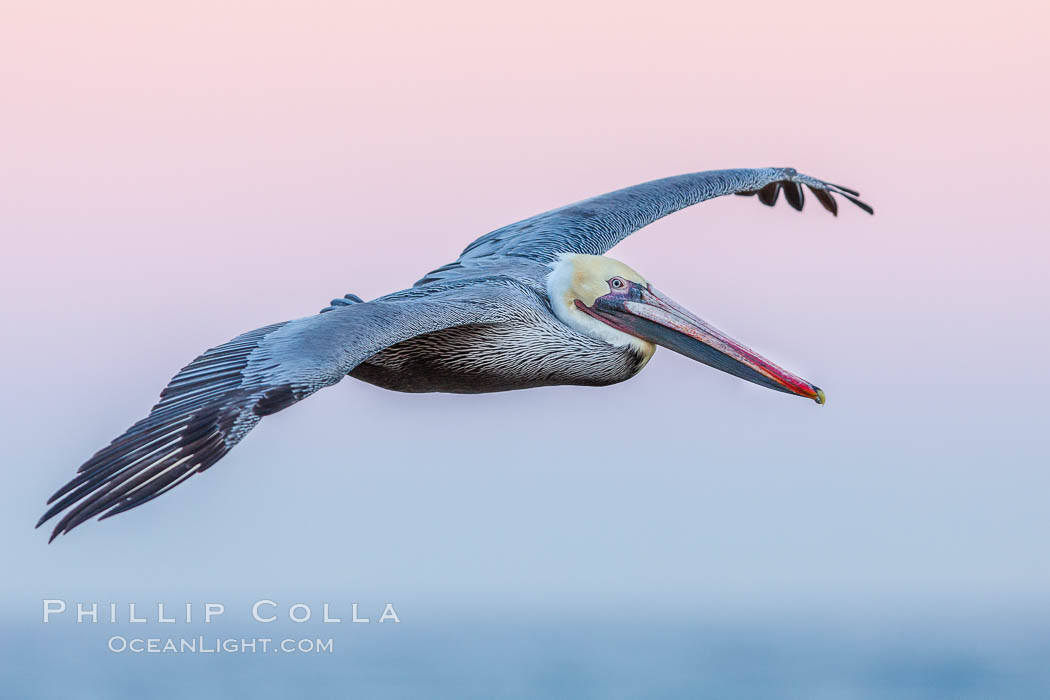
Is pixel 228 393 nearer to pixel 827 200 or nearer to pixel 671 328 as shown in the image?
pixel 671 328

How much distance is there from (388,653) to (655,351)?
10246cm

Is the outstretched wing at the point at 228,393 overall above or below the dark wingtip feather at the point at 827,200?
below

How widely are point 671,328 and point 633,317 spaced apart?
285mm

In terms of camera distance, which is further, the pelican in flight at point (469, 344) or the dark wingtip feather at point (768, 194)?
the dark wingtip feather at point (768, 194)

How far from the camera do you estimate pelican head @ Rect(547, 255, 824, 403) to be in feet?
38.5

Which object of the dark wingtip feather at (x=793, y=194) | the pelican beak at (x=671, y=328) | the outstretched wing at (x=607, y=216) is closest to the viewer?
the pelican beak at (x=671, y=328)

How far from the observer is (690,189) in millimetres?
14625

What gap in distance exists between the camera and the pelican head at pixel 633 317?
1173 centimetres

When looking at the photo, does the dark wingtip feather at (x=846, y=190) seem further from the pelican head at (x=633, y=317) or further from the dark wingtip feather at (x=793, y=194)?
the pelican head at (x=633, y=317)

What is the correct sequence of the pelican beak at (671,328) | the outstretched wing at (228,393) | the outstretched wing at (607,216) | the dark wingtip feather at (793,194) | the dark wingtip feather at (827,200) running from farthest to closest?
the dark wingtip feather at (827,200) < the dark wingtip feather at (793,194) < the outstretched wing at (607,216) < the pelican beak at (671,328) < the outstretched wing at (228,393)

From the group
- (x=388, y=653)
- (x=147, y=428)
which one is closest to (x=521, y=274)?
(x=147, y=428)

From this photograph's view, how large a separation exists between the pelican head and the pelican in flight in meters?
0.01

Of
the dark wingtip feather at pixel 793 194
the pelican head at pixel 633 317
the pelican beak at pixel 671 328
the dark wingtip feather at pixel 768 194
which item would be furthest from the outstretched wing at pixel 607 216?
the pelican beak at pixel 671 328

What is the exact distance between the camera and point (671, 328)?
463 inches
